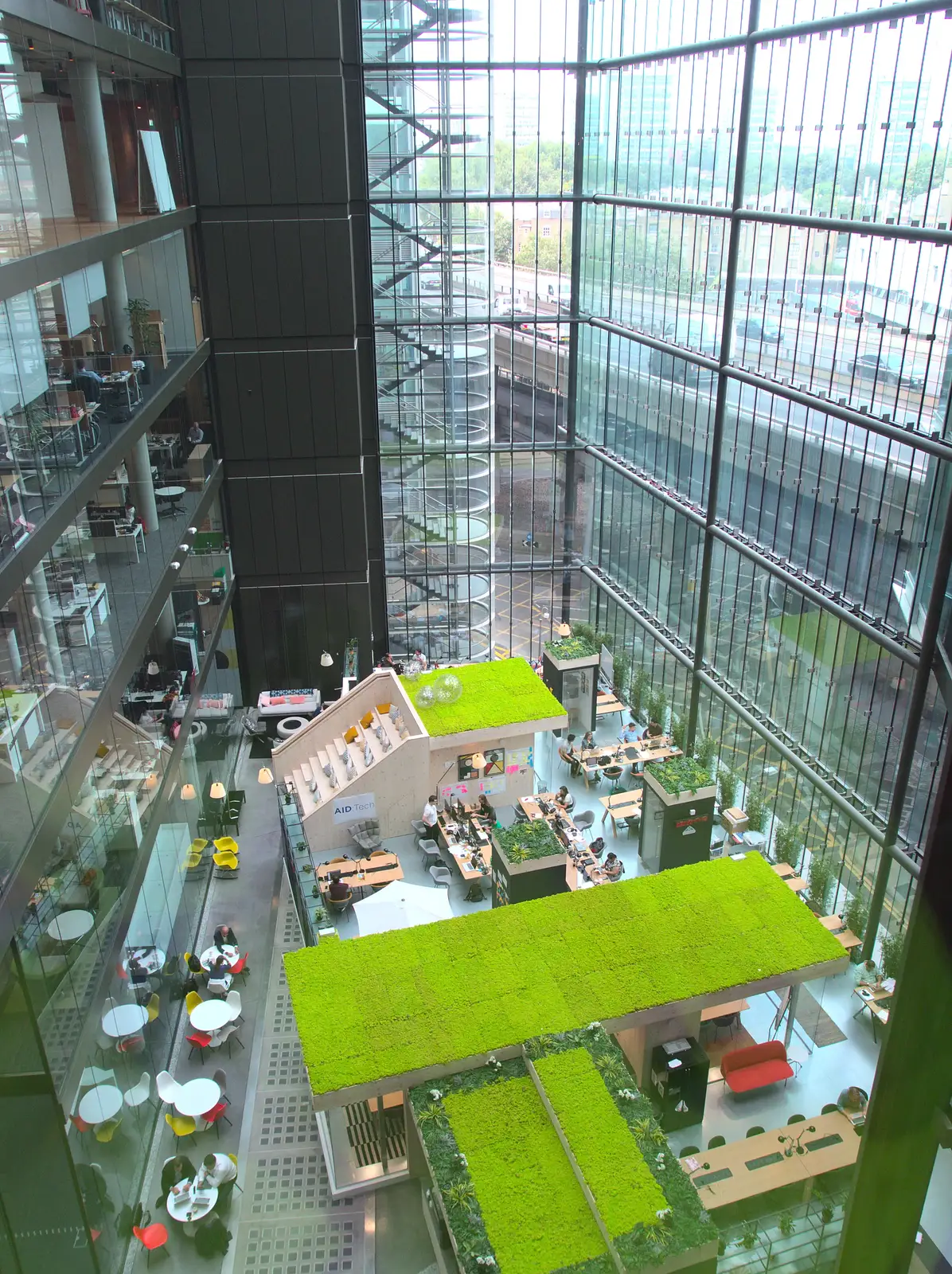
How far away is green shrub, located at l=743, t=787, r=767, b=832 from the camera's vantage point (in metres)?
20.8

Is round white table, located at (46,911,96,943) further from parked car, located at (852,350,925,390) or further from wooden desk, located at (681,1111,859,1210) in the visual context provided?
parked car, located at (852,350,925,390)

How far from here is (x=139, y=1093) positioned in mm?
14477

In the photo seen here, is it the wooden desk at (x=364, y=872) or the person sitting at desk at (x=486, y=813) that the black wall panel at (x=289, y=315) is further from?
the wooden desk at (x=364, y=872)

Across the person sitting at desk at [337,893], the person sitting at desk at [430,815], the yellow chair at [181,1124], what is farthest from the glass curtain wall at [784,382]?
the yellow chair at [181,1124]

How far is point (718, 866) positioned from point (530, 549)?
41.3 ft

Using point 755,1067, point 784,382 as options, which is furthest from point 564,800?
point 784,382

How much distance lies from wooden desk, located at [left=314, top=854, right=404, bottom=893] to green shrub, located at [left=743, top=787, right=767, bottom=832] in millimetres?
7123

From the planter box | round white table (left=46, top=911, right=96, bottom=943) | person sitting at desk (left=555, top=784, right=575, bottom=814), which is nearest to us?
round white table (left=46, top=911, right=96, bottom=943)

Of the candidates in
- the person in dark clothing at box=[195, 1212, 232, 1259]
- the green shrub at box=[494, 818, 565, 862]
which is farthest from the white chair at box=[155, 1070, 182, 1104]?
the green shrub at box=[494, 818, 565, 862]

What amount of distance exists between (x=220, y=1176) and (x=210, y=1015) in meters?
2.71

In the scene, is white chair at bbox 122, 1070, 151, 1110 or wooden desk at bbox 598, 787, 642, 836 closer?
white chair at bbox 122, 1070, 151, 1110

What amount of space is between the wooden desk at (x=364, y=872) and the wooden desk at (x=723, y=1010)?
645 centimetres

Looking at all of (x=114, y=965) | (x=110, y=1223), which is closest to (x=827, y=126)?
(x=114, y=965)

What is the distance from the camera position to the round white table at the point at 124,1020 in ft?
43.0
